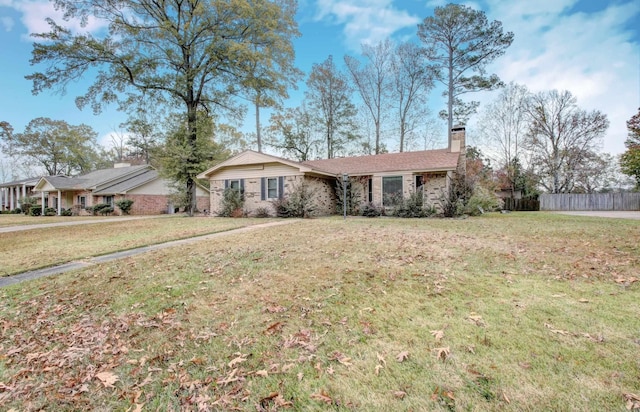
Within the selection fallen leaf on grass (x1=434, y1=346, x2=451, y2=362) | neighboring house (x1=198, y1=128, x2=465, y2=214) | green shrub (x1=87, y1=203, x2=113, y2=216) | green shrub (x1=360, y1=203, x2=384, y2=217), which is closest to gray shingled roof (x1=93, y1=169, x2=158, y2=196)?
green shrub (x1=87, y1=203, x2=113, y2=216)

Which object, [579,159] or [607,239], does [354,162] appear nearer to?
[607,239]

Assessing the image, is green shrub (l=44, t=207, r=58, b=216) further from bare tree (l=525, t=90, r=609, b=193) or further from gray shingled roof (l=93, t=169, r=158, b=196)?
bare tree (l=525, t=90, r=609, b=193)

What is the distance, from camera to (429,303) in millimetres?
3686

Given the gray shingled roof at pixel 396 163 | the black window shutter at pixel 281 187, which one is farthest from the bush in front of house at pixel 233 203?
the gray shingled roof at pixel 396 163

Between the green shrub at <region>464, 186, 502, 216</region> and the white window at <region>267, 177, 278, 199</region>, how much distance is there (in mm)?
10357

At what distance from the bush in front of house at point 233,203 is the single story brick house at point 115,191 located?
1006 cm

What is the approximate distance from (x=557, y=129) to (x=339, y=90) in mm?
19373

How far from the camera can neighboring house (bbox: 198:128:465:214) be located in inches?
611

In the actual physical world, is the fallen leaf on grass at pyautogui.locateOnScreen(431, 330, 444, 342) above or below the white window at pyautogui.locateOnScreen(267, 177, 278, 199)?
below

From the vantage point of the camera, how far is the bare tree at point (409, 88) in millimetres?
23328

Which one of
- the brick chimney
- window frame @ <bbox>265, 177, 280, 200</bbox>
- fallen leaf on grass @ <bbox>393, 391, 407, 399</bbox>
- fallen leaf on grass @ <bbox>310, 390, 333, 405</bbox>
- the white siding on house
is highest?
the brick chimney

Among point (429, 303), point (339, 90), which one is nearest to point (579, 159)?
point (339, 90)

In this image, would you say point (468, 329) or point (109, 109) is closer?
point (468, 329)

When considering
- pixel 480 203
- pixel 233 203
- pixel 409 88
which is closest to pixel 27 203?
pixel 233 203
